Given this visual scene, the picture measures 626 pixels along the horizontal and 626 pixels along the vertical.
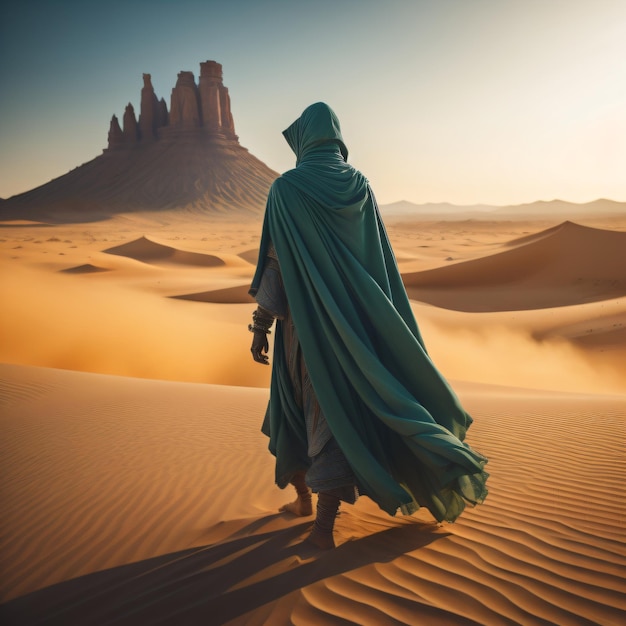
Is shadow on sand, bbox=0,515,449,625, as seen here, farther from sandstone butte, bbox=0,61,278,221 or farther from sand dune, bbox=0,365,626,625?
sandstone butte, bbox=0,61,278,221

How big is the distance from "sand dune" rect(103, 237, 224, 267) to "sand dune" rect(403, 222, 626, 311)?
12754mm

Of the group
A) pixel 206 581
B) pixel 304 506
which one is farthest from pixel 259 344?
pixel 206 581

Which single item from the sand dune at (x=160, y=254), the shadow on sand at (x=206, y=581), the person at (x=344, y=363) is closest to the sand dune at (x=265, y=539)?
A: the shadow on sand at (x=206, y=581)

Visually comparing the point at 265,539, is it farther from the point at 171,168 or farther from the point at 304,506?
the point at 171,168

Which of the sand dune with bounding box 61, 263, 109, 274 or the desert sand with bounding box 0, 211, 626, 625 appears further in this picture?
the sand dune with bounding box 61, 263, 109, 274

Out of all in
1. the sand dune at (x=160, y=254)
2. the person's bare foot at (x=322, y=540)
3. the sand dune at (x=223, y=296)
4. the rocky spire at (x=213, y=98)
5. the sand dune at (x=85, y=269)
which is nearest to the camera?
the person's bare foot at (x=322, y=540)

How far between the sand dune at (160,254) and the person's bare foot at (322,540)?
90.0ft

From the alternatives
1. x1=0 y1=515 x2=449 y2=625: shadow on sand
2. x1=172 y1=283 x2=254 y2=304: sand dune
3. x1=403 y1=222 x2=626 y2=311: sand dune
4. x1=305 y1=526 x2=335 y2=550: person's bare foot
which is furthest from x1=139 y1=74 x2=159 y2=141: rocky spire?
x1=305 y1=526 x2=335 y2=550: person's bare foot

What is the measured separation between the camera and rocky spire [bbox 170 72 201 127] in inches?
4055

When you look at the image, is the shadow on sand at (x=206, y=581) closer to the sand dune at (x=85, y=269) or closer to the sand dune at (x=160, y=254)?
the sand dune at (x=85, y=269)

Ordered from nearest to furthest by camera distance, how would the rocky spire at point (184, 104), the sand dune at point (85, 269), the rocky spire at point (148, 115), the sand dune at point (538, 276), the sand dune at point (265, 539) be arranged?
the sand dune at point (265, 539), the sand dune at point (538, 276), the sand dune at point (85, 269), the rocky spire at point (184, 104), the rocky spire at point (148, 115)

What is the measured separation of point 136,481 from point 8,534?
975 millimetres

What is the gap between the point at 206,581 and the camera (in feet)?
8.93

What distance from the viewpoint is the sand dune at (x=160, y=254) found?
30103mm
